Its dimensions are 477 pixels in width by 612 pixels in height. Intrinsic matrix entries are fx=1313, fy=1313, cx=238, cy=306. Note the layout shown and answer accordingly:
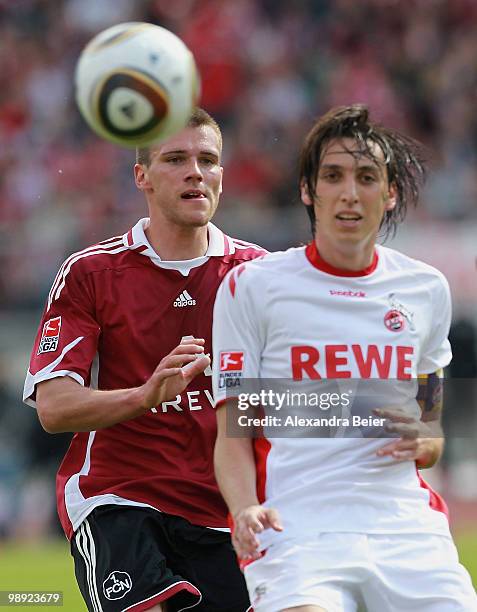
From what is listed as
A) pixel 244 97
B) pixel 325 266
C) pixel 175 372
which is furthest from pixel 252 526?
pixel 244 97

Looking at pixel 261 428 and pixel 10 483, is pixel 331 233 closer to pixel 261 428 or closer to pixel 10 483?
pixel 261 428

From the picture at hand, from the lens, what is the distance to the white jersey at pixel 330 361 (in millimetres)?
4164

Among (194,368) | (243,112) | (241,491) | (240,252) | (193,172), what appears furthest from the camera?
(243,112)

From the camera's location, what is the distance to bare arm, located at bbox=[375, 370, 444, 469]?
13.9 feet

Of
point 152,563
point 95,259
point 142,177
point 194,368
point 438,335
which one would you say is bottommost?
point 152,563

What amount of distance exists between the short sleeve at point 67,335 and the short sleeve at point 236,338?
3.20 feet

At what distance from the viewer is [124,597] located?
16.2ft

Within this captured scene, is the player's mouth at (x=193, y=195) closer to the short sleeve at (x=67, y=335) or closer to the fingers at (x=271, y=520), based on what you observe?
the short sleeve at (x=67, y=335)

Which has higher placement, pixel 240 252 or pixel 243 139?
pixel 243 139

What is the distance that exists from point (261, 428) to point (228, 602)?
48.3 inches

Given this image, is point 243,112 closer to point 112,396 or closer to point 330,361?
point 112,396

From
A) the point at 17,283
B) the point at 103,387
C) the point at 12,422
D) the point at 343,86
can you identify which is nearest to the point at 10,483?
the point at 12,422

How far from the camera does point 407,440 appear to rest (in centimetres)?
424

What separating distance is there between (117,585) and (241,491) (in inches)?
42.9
